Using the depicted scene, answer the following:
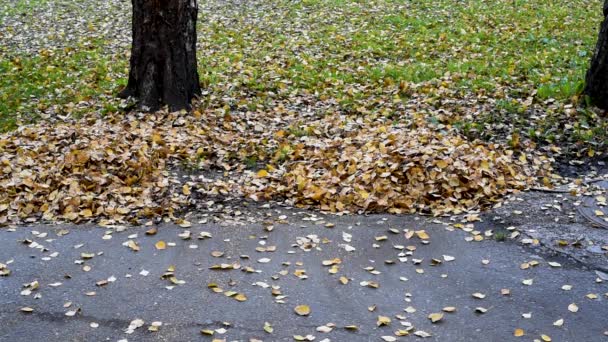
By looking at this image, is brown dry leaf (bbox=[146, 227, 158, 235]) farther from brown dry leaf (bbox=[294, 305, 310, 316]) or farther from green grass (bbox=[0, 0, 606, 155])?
green grass (bbox=[0, 0, 606, 155])

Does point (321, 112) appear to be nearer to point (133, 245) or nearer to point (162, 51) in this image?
point (162, 51)

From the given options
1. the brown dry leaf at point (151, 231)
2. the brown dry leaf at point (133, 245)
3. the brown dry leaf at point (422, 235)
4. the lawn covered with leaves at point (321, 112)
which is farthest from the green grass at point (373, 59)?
the brown dry leaf at point (133, 245)

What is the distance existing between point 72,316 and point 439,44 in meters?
8.86

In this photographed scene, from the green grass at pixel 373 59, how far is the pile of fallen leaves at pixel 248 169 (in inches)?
39.7

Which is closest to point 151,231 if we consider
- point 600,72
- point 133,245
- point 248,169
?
point 133,245

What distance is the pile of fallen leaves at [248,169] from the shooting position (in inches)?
254

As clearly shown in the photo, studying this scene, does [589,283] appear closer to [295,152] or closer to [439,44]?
[295,152]

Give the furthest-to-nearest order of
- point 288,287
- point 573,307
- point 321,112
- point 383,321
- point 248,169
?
1. point 321,112
2. point 248,169
3. point 288,287
4. point 573,307
5. point 383,321

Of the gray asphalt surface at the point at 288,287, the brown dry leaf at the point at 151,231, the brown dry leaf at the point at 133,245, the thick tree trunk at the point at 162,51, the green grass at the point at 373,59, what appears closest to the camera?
the gray asphalt surface at the point at 288,287

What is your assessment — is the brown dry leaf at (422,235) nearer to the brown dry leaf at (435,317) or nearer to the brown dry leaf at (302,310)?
the brown dry leaf at (435,317)

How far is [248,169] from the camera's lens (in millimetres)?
7352

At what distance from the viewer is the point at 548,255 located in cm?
545

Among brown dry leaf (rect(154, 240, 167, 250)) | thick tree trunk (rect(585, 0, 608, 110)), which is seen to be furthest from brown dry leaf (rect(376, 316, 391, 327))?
thick tree trunk (rect(585, 0, 608, 110))

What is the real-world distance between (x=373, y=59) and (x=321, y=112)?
2817 millimetres
